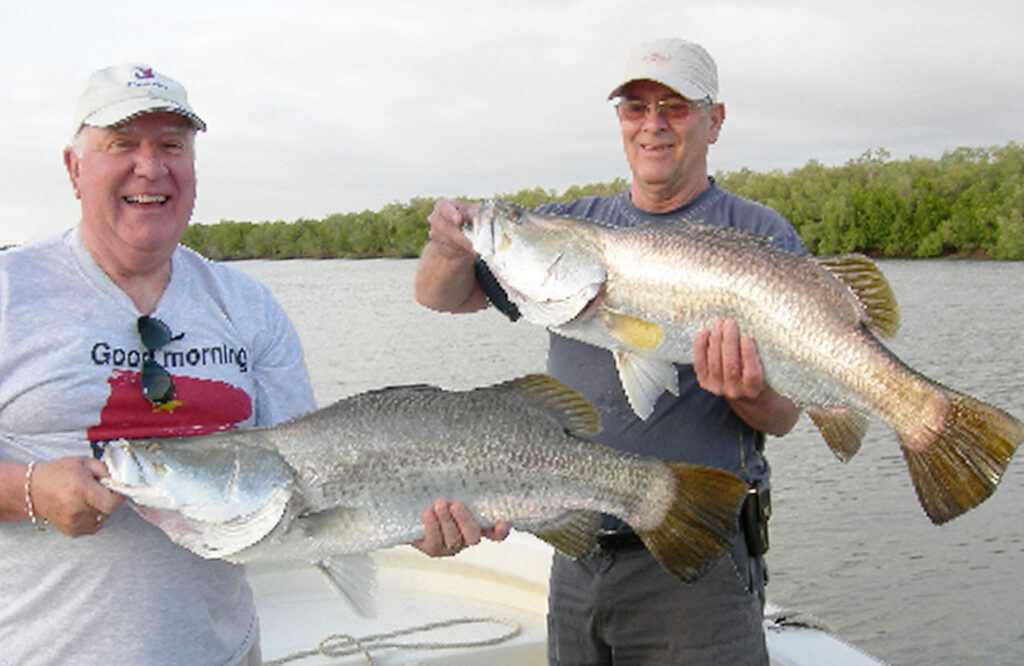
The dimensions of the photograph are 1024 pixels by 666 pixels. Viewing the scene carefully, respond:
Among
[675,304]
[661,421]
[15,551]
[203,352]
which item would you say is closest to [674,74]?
[675,304]

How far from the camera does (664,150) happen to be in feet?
12.0

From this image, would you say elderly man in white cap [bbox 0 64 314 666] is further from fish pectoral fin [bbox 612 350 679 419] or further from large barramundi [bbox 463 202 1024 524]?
fish pectoral fin [bbox 612 350 679 419]

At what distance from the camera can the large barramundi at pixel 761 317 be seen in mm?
3043

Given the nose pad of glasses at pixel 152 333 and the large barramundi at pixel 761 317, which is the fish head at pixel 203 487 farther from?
the large barramundi at pixel 761 317

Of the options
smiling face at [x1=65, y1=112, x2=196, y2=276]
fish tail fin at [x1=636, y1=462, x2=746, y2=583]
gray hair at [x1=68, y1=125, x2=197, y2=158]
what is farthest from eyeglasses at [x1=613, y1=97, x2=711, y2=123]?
gray hair at [x1=68, y1=125, x2=197, y2=158]

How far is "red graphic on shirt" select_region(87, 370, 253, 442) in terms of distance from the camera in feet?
9.31

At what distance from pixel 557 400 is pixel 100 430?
1.37m

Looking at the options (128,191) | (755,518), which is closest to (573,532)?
(755,518)

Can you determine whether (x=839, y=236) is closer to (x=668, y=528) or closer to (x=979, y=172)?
(x=979, y=172)

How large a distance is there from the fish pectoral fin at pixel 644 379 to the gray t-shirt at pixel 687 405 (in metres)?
0.28

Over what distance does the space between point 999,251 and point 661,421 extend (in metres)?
59.7

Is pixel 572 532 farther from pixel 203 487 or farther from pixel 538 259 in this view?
pixel 203 487

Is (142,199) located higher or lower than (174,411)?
higher

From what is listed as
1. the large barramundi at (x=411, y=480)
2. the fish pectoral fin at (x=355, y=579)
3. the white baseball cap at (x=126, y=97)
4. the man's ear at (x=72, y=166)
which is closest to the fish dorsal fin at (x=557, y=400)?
the large barramundi at (x=411, y=480)
